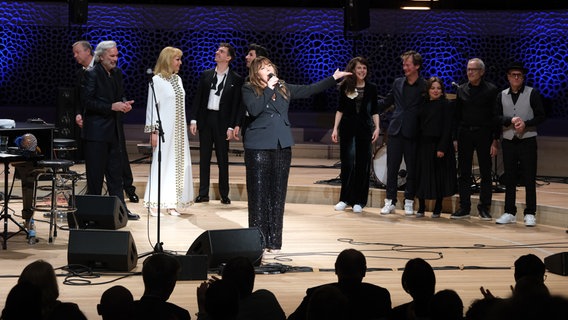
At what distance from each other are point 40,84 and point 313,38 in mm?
4614

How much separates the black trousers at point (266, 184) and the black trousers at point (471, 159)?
9.49 ft

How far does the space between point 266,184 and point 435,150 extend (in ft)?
9.98

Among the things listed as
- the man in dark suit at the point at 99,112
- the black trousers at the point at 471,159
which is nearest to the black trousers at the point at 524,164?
the black trousers at the point at 471,159

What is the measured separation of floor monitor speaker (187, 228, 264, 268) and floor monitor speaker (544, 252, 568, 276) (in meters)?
2.09

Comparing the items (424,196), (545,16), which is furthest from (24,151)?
(545,16)

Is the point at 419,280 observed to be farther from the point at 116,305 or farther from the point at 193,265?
the point at 193,265

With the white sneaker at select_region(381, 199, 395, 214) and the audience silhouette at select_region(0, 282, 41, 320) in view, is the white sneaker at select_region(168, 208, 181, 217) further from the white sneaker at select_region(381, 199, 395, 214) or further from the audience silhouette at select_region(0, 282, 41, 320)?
the audience silhouette at select_region(0, 282, 41, 320)

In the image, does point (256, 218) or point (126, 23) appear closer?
point (256, 218)

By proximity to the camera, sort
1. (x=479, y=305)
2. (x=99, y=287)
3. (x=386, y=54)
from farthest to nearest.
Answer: (x=386, y=54) → (x=99, y=287) → (x=479, y=305)

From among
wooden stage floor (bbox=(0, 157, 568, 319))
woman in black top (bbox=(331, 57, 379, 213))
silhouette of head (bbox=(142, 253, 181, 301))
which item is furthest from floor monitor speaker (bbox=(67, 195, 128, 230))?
silhouette of head (bbox=(142, 253, 181, 301))

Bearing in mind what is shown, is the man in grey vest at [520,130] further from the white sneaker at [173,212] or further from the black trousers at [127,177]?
the black trousers at [127,177]

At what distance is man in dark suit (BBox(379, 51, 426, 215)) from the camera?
9.28 metres

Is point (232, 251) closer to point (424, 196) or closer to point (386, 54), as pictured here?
point (424, 196)

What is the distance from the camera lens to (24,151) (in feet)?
23.1
